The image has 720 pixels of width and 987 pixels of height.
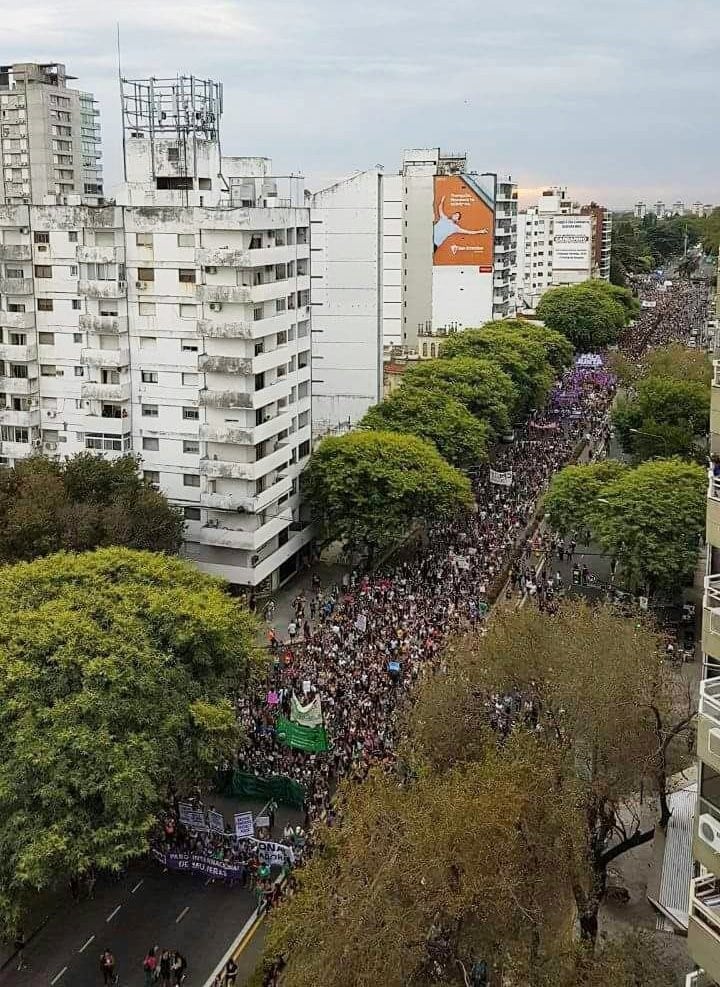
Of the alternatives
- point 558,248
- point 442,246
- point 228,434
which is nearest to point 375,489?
point 228,434

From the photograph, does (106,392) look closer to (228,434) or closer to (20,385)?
(20,385)

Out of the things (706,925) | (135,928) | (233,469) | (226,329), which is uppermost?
(226,329)

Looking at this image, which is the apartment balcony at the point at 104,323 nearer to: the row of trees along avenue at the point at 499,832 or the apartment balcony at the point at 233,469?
the apartment balcony at the point at 233,469

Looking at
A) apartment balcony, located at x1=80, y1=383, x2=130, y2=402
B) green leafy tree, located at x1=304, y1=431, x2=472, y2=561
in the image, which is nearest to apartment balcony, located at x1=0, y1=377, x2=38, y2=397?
apartment balcony, located at x1=80, y1=383, x2=130, y2=402

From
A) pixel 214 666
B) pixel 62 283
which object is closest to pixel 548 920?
pixel 214 666

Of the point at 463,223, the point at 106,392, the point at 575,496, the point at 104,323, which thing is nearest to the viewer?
the point at 104,323

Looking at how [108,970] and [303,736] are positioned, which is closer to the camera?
[108,970]

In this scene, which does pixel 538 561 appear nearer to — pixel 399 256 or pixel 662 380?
pixel 662 380
